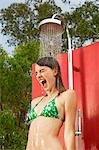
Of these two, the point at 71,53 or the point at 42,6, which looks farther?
the point at 42,6

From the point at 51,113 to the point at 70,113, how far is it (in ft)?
0.32

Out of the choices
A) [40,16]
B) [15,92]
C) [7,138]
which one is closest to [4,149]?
[7,138]

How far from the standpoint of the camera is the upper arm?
2125 mm

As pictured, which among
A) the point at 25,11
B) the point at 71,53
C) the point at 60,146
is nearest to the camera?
the point at 60,146

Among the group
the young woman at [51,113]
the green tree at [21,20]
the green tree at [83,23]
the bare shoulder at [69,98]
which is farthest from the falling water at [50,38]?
the green tree at [21,20]

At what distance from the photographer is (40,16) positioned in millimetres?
13094

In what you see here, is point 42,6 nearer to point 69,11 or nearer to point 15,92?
point 69,11

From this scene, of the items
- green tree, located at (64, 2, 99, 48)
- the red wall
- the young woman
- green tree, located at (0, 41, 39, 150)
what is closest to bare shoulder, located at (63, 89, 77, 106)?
the young woman

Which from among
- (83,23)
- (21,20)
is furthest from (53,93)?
(21,20)

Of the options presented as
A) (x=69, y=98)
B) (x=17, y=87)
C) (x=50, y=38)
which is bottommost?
(x=69, y=98)

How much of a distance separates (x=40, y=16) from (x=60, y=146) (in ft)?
36.7

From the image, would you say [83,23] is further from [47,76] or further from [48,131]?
[48,131]

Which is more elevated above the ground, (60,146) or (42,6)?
(42,6)

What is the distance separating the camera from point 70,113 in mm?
2139
